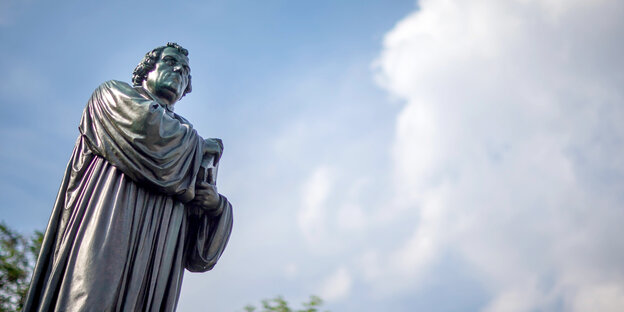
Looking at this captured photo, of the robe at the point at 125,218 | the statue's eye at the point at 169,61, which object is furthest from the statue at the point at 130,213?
the statue's eye at the point at 169,61

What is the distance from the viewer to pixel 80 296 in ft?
15.8

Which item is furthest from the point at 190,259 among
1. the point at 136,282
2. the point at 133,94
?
the point at 133,94

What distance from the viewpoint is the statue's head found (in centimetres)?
649

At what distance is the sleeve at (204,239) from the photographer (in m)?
6.13

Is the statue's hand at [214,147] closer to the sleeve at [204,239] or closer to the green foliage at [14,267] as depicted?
the sleeve at [204,239]

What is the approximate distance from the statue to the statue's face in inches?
1.6

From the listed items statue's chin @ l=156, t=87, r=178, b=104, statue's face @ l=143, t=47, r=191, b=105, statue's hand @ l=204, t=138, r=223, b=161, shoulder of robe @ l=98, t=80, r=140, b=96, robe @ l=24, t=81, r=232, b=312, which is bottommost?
robe @ l=24, t=81, r=232, b=312

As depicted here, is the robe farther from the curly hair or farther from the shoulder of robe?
the curly hair

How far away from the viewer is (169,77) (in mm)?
6508

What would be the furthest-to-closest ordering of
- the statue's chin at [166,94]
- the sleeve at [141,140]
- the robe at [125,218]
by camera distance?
the statue's chin at [166,94] → the sleeve at [141,140] → the robe at [125,218]

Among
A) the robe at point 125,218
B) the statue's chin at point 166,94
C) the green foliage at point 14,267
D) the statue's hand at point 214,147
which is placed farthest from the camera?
the green foliage at point 14,267

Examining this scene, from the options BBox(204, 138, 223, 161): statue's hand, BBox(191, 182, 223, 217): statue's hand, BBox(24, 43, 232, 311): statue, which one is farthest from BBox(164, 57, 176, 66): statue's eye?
BBox(191, 182, 223, 217): statue's hand

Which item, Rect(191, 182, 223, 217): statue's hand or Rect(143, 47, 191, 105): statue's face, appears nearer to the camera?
Rect(191, 182, 223, 217): statue's hand

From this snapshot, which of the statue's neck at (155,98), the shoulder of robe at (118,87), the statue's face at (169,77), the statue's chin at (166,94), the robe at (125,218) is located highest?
the statue's face at (169,77)
